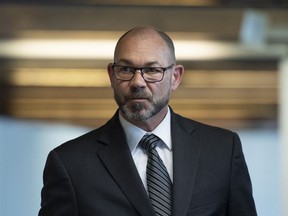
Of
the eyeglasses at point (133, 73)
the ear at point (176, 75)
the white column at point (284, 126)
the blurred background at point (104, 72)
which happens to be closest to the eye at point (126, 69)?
the eyeglasses at point (133, 73)

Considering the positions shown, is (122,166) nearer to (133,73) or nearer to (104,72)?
(133,73)

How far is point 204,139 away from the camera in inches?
107

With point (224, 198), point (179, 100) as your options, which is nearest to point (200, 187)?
point (224, 198)

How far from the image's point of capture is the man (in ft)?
8.33

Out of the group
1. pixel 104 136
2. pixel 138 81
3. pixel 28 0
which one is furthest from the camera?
pixel 28 0

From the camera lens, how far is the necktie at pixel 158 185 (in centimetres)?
255

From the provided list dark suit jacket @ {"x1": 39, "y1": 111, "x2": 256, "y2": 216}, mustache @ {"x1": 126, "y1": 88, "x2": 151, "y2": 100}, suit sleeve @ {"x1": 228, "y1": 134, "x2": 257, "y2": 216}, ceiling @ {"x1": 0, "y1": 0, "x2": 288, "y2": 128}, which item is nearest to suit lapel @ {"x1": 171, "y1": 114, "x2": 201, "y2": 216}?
dark suit jacket @ {"x1": 39, "y1": 111, "x2": 256, "y2": 216}

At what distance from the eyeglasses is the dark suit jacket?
222 mm

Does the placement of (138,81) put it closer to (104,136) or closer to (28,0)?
(104,136)

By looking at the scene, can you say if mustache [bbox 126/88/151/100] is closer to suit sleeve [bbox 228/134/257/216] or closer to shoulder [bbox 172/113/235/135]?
shoulder [bbox 172/113/235/135]

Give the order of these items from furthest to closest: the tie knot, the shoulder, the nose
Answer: the shoulder, the tie knot, the nose

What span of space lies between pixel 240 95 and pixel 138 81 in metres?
2.37

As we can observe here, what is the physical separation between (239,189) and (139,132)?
0.35m

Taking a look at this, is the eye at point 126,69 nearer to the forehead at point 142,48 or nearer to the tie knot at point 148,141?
the forehead at point 142,48
